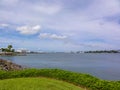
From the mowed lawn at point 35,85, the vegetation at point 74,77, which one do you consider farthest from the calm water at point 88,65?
the mowed lawn at point 35,85

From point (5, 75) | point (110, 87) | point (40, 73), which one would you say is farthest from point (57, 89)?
point (5, 75)

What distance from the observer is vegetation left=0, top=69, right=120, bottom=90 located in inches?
665

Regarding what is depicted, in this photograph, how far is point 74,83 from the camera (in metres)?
19.2

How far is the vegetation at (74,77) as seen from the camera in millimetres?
16891

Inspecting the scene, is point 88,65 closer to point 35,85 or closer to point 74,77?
point 74,77

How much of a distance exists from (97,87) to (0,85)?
280 inches

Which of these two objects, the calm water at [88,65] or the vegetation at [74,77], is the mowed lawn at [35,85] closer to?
the vegetation at [74,77]

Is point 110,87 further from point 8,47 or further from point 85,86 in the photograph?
point 8,47

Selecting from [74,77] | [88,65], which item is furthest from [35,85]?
[88,65]

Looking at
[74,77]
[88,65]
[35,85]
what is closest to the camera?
[35,85]

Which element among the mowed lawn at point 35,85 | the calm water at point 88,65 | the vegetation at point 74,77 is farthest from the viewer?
the calm water at point 88,65

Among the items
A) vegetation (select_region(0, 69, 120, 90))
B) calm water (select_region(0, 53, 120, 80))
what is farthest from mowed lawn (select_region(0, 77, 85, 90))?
calm water (select_region(0, 53, 120, 80))

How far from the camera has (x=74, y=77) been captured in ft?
64.4

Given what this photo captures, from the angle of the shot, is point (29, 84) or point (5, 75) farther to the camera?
point (5, 75)
